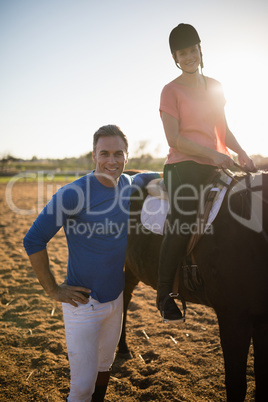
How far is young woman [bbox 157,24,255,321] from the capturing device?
233 cm

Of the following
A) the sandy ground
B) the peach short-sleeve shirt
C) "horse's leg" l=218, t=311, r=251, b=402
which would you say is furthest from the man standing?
the sandy ground

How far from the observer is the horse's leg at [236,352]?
207 centimetres

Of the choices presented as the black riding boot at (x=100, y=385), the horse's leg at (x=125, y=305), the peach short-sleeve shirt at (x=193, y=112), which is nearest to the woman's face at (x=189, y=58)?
the peach short-sleeve shirt at (x=193, y=112)

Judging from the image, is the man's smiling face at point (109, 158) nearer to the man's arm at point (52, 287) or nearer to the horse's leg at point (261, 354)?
the man's arm at point (52, 287)

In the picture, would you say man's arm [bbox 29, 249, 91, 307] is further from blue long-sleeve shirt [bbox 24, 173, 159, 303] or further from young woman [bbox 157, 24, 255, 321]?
young woman [bbox 157, 24, 255, 321]

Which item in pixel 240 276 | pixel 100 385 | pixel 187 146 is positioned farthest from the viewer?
pixel 100 385

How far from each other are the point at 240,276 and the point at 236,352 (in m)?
0.57

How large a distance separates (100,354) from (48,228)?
4.02 feet

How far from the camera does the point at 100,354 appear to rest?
2373mm

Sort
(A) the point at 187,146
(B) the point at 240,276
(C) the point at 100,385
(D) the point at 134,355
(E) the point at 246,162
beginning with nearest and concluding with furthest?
1. (B) the point at 240,276
2. (A) the point at 187,146
3. (C) the point at 100,385
4. (E) the point at 246,162
5. (D) the point at 134,355

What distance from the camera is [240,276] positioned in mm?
2104

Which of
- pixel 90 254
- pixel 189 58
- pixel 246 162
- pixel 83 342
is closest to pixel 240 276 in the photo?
pixel 246 162

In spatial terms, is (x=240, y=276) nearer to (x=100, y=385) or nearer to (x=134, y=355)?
(x=100, y=385)

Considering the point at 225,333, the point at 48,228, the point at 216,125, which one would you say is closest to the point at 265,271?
the point at 225,333
